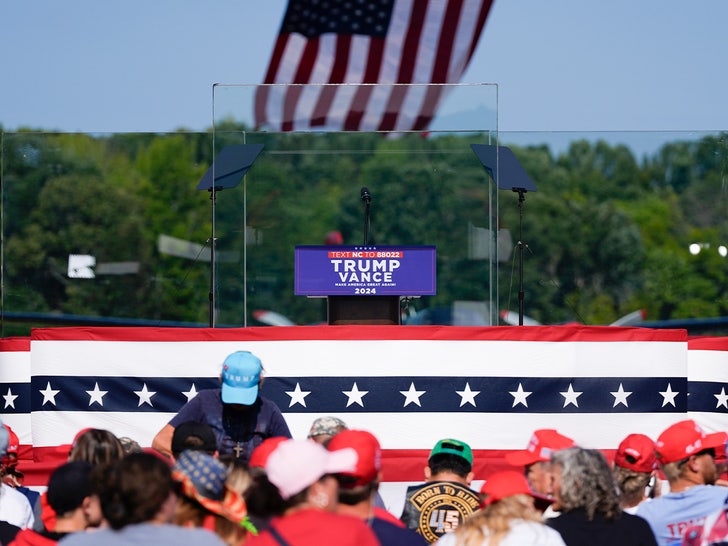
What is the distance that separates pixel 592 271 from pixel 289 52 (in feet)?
60.2

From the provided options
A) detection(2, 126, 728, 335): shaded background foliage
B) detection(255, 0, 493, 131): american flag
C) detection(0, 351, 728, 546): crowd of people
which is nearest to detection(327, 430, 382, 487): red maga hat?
detection(0, 351, 728, 546): crowd of people

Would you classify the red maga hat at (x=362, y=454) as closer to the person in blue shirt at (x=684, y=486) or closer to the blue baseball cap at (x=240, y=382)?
the person in blue shirt at (x=684, y=486)

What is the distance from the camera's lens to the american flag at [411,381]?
9133mm

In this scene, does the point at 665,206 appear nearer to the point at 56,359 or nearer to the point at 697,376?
the point at 697,376

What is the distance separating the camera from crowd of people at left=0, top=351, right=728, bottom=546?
3.74 meters

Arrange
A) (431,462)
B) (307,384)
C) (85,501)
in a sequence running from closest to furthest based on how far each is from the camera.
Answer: (85,501) < (431,462) < (307,384)

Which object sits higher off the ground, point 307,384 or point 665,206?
point 665,206

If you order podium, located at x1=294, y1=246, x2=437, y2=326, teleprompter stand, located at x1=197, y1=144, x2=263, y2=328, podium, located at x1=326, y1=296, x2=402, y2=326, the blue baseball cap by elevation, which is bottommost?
the blue baseball cap

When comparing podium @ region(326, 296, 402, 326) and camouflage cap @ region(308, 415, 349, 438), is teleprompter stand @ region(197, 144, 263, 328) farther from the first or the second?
camouflage cap @ region(308, 415, 349, 438)

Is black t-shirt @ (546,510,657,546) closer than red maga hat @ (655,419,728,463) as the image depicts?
Yes

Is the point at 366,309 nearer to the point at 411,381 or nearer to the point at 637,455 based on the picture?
the point at 411,381

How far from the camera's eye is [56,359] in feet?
30.6

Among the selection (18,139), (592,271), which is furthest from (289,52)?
(592,271)

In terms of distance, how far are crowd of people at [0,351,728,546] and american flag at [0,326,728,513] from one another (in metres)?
2.50
